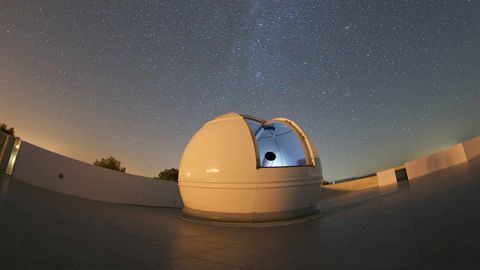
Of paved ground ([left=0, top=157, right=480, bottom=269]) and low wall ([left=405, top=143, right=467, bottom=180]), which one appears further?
low wall ([left=405, top=143, right=467, bottom=180])

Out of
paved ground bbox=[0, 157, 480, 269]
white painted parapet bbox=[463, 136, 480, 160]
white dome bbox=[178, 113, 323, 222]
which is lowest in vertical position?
paved ground bbox=[0, 157, 480, 269]

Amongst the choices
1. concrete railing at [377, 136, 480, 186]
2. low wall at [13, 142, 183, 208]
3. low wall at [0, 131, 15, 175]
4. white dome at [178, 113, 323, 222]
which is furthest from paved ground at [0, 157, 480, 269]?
concrete railing at [377, 136, 480, 186]

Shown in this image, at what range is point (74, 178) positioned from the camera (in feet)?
37.3

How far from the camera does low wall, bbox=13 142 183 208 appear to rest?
10.3 meters

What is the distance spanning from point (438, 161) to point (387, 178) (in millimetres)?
4109

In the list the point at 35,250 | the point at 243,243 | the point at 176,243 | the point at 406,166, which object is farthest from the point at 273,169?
the point at 406,166

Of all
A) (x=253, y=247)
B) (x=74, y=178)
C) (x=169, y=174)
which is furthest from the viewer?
(x=169, y=174)

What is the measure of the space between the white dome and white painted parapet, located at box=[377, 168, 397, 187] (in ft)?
49.1

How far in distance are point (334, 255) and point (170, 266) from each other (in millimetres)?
2317

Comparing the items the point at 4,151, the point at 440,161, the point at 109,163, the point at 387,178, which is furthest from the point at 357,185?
the point at 109,163

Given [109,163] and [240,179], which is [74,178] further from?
[109,163]

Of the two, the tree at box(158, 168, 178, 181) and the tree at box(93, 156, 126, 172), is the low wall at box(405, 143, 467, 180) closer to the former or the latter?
the tree at box(158, 168, 178, 181)

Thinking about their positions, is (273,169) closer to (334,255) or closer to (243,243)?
(243,243)

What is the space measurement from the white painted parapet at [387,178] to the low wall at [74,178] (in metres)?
20.9
